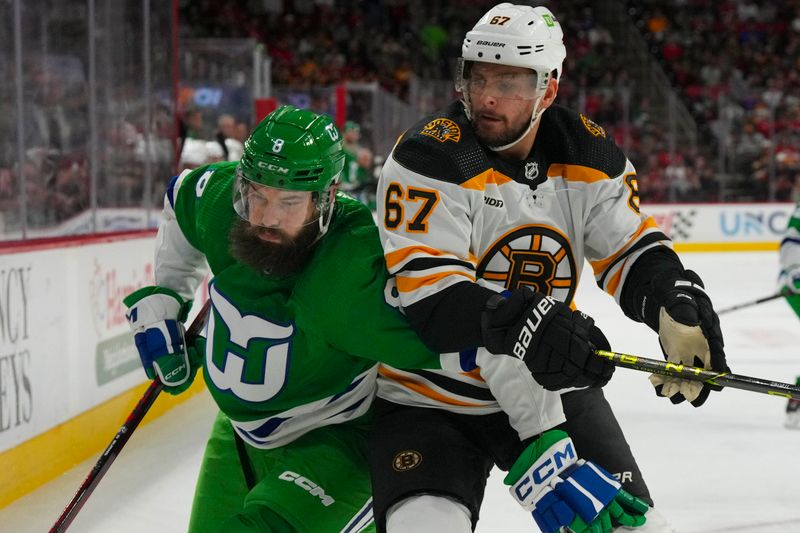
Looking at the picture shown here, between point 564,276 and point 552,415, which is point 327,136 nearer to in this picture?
point 564,276

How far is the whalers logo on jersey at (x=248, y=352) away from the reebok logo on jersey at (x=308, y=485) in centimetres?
14

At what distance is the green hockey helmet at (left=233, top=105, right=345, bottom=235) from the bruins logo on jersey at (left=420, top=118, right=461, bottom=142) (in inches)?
6.5

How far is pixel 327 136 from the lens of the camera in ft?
6.01

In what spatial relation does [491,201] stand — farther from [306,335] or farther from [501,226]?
[306,335]

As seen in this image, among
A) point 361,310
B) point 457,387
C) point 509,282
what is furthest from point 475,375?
point 361,310

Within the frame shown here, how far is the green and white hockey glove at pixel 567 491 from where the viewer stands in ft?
5.25

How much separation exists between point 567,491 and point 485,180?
1.84 feet

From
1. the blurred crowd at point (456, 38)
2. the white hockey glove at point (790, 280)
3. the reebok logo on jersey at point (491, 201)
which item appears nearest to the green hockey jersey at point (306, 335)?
the reebok logo on jersey at point (491, 201)

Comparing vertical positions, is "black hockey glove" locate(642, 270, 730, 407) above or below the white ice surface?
above

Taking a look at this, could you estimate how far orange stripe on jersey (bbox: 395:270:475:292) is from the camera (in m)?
1.68

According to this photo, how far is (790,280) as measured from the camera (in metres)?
4.19

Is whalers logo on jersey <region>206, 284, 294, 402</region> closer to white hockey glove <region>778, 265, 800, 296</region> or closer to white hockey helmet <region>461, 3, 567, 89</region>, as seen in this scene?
white hockey helmet <region>461, 3, 567, 89</region>

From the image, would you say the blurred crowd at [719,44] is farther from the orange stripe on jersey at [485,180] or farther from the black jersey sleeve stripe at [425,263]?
the black jersey sleeve stripe at [425,263]

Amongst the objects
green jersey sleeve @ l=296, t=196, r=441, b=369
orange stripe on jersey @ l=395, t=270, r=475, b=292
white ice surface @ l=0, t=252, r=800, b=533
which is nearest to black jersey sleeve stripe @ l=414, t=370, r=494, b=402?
green jersey sleeve @ l=296, t=196, r=441, b=369
